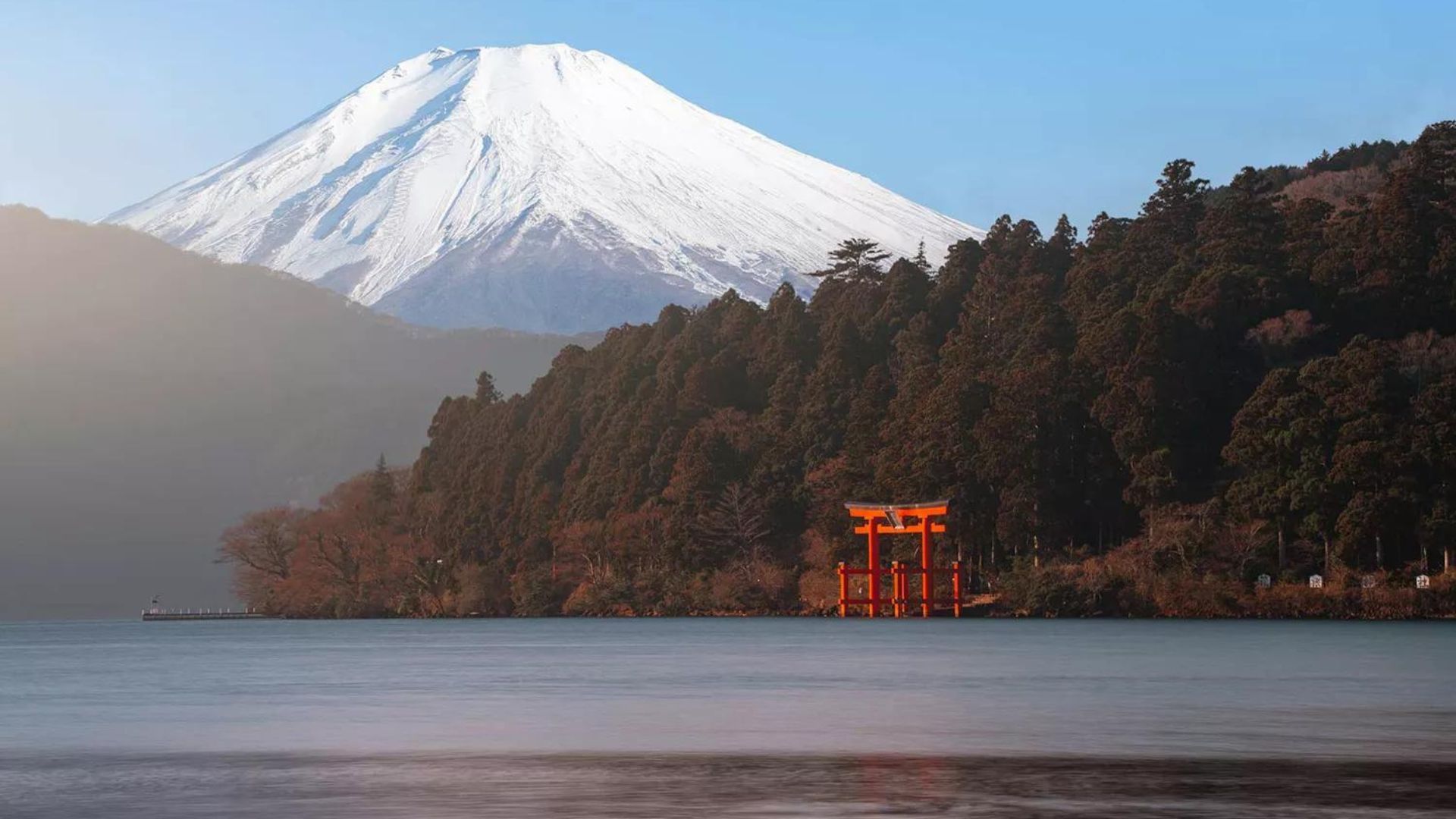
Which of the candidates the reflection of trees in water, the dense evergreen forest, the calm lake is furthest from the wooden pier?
the reflection of trees in water

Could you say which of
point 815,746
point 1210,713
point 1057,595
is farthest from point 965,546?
point 815,746

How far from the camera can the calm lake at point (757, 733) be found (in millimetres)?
14883

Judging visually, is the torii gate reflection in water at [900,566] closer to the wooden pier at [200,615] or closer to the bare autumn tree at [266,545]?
the bare autumn tree at [266,545]

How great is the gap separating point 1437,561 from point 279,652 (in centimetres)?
3513

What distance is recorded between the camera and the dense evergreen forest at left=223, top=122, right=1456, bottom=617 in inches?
2363

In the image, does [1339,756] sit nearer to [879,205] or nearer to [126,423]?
[126,423]

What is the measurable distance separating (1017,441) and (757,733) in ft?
154

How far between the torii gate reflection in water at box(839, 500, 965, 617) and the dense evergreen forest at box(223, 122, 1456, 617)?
1.12m

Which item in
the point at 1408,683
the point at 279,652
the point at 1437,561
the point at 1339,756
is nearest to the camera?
the point at 1339,756

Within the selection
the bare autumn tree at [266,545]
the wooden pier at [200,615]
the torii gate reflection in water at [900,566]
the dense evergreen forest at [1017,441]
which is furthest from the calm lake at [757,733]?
the wooden pier at [200,615]

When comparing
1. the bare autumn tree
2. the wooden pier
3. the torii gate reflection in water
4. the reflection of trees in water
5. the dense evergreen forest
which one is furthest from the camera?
the wooden pier

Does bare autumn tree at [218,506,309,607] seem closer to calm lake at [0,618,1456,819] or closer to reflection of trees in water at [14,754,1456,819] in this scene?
calm lake at [0,618,1456,819]

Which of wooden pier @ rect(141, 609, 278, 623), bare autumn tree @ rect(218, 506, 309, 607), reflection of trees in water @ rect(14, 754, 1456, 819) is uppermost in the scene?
bare autumn tree @ rect(218, 506, 309, 607)

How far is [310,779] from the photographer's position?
16625 mm
